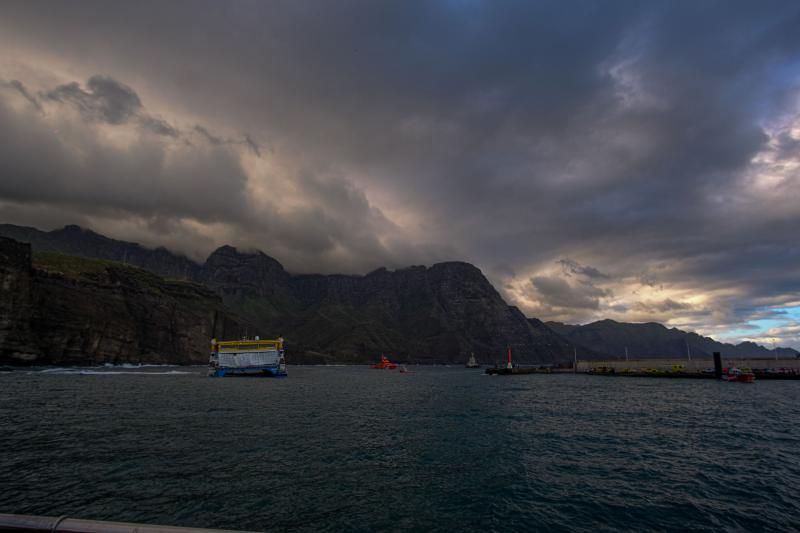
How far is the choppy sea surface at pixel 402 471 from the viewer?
1958cm

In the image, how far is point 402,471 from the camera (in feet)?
88.6

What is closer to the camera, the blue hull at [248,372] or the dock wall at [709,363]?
the dock wall at [709,363]

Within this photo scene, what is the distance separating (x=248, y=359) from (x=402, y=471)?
156 meters

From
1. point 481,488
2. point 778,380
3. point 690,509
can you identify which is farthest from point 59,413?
point 778,380

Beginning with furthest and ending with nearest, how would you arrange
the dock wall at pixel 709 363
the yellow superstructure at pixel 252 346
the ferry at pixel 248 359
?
the yellow superstructure at pixel 252 346, the ferry at pixel 248 359, the dock wall at pixel 709 363

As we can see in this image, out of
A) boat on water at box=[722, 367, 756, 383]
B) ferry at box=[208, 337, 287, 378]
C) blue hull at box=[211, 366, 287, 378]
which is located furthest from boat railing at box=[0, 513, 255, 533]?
blue hull at box=[211, 366, 287, 378]

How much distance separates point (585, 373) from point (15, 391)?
19895 centimetres

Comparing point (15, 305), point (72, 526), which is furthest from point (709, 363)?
point (15, 305)

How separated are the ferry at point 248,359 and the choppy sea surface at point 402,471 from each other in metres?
119

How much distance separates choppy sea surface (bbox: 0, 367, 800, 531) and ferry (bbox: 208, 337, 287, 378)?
119 meters

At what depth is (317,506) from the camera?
2059cm

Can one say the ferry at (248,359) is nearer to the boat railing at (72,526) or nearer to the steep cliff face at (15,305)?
the steep cliff face at (15,305)

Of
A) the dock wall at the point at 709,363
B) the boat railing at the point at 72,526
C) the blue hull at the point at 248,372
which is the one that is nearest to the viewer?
the boat railing at the point at 72,526

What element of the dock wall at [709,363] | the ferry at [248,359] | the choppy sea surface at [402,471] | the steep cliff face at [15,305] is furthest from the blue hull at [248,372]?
the dock wall at [709,363]
